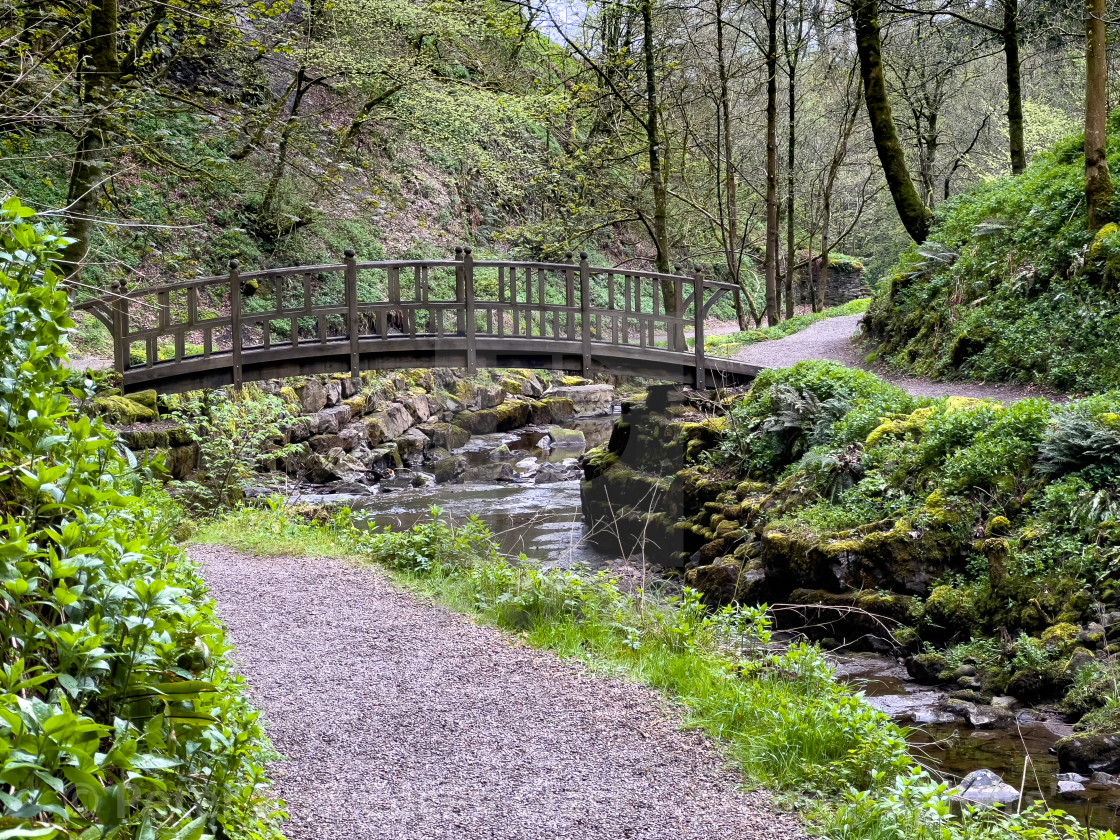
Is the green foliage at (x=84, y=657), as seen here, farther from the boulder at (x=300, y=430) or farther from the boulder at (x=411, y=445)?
the boulder at (x=411, y=445)

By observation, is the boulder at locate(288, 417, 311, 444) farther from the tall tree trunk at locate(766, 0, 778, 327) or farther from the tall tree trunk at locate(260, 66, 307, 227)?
the tall tree trunk at locate(766, 0, 778, 327)

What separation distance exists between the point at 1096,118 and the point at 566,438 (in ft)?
38.9

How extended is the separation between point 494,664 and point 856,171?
1156 inches

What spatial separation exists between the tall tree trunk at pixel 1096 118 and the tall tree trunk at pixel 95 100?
35.1 ft

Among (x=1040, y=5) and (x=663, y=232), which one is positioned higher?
(x=1040, y=5)

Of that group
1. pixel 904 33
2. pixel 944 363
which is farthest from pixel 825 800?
pixel 904 33

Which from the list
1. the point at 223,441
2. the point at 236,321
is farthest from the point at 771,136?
the point at 223,441

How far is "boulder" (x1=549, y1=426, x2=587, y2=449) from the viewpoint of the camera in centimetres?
1998

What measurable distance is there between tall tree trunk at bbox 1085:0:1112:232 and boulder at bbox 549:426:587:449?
34.7 ft

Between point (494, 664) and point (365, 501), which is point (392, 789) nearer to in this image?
point (494, 664)

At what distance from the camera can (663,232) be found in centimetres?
1797

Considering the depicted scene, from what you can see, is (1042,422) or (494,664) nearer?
(494,664)

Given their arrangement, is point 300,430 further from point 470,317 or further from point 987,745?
point 987,745

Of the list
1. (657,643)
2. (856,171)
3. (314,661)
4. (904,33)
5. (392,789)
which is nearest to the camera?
(392,789)
